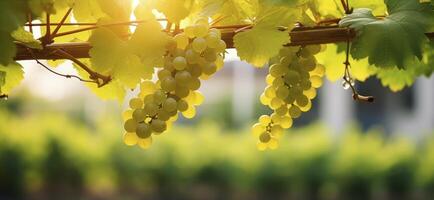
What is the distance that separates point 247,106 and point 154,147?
3267 mm

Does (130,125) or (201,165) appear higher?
(130,125)

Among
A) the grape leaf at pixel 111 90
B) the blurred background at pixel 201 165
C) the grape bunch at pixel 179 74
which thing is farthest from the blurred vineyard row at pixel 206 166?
A: the grape bunch at pixel 179 74

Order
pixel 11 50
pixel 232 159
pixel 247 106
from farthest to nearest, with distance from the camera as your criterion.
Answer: pixel 247 106
pixel 232 159
pixel 11 50

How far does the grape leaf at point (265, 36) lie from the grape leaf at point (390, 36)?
0.04 metres

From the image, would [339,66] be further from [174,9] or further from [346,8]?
[174,9]

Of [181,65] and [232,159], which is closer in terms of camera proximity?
[181,65]

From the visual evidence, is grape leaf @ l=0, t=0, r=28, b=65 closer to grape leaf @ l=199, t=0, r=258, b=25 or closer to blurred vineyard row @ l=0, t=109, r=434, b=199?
grape leaf @ l=199, t=0, r=258, b=25

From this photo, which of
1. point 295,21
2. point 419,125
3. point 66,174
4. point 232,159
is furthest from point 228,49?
point 419,125

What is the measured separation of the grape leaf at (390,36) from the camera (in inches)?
20.4

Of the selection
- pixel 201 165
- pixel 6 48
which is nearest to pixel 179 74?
pixel 6 48

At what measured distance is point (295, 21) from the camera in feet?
1.72

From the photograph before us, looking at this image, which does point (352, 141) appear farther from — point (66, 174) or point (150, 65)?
point (150, 65)

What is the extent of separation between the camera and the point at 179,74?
0.51 meters

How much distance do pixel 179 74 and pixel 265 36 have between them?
6 cm
